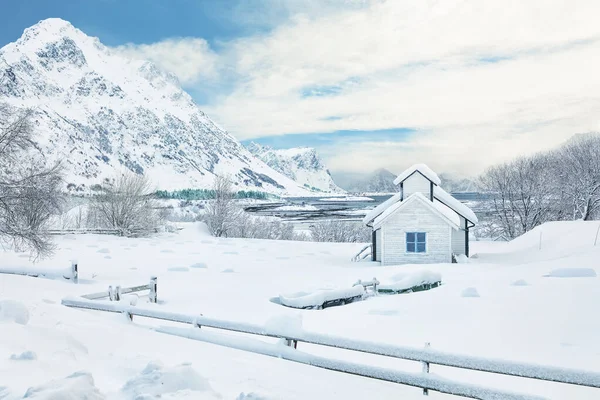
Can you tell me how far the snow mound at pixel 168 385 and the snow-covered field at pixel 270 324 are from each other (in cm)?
2

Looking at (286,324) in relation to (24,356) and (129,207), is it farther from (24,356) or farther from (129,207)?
(129,207)

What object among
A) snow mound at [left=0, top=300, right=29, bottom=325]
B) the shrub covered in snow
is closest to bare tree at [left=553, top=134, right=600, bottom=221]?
the shrub covered in snow

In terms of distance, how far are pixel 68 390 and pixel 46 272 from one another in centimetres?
1702

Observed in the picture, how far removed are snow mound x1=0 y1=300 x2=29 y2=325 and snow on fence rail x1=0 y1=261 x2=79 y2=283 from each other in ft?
40.8

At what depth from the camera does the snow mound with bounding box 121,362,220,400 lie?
16.8 feet

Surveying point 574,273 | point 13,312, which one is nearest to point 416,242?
point 574,273

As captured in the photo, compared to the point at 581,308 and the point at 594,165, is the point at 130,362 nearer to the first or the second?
the point at 581,308

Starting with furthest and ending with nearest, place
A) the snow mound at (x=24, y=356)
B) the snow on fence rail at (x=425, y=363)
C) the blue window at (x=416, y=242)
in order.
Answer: the blue window at (x=416, y=242) → the snow mound at (x=24, y=356) → the snow on fence rail at (x=425, y=363)

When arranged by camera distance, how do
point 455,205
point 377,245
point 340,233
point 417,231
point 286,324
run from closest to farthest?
point 286,324, point 417,231, point 455,205, point 377,245, point 340,233

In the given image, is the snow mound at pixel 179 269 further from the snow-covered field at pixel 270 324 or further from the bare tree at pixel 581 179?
the bare tree at pixel 581 179

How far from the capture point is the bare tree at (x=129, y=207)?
4491 cm

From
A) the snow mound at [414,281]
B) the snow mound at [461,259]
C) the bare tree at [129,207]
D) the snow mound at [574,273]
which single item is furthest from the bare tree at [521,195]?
the bare tree at [129,207]

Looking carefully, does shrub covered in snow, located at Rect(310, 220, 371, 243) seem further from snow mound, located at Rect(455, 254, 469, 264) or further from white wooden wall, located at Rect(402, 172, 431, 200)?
snow mound, located at Rect(455, 254, 469, 264)

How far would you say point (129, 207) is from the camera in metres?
45.1
